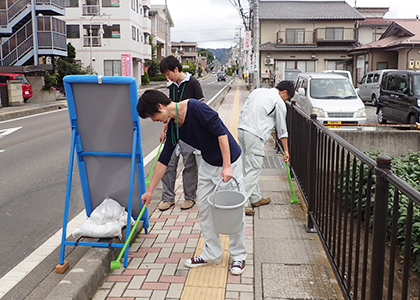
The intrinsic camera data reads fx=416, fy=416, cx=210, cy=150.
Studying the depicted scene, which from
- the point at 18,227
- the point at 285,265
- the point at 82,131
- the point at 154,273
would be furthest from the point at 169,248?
the point at 18,227

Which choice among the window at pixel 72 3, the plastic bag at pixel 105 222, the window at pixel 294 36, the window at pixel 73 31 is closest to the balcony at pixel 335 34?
the window at pixel 294 36

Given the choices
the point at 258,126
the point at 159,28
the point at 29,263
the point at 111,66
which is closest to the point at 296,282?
the point at 258,126

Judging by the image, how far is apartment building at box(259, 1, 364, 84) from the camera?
132ft

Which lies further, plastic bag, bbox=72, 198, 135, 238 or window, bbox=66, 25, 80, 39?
window, bbox=66, 25, 80, 39

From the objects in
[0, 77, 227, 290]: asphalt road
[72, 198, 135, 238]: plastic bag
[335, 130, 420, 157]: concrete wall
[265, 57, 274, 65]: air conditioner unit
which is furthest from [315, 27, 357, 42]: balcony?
[72, 198, 135, 238]: plastic bag

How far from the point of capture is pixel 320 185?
3.92m

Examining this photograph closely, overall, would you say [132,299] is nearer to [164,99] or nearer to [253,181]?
[164,99]

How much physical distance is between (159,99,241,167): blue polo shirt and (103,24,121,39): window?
1517 inches

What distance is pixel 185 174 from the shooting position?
5.20m

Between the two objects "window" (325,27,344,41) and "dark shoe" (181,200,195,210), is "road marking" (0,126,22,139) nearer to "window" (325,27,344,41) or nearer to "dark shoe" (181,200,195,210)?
"dark shoe" (181,200,195,210)

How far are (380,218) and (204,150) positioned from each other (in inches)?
62.8

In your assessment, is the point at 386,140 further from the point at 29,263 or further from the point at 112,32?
the point at 112,32

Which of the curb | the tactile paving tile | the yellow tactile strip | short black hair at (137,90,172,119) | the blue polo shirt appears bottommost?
the yellow tactile strip

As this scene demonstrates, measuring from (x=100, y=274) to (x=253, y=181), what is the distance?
2.22 meters
